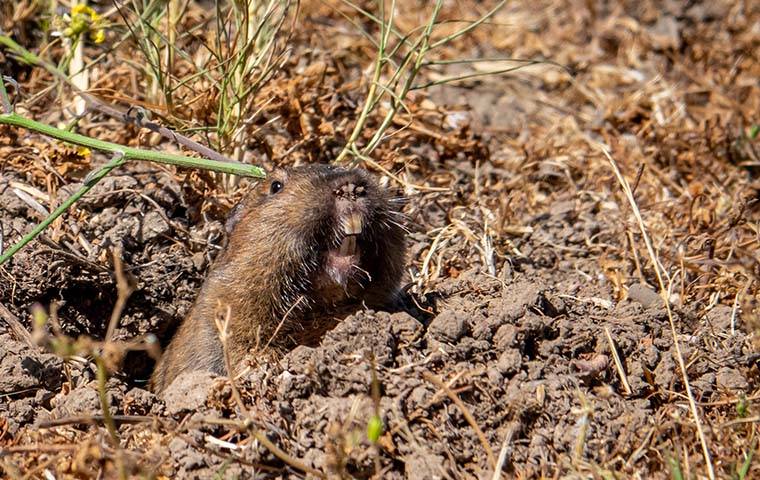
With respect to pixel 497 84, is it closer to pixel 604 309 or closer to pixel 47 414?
pixel 604 309

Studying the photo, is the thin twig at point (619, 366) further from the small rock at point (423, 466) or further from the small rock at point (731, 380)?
the small rock at point (423, 466)

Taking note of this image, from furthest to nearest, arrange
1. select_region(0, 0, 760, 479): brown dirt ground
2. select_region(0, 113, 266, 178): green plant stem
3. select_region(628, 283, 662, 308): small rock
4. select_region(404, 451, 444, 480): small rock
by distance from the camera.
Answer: select_region(628, 283, 662, 308): small rock < select_region(0, 113, 266, 178): green plant stem < select_region(0, 0, 760, 479): brown dirt ground < select_region(404, 451, 444, 480): small rock

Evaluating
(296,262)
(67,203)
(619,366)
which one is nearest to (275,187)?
(296,262)

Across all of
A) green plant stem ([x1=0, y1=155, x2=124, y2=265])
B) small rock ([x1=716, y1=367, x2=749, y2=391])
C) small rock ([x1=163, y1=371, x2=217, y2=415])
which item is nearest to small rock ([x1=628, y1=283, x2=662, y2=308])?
small rock ([x1=716, y1=367, x2=749, y2=391])

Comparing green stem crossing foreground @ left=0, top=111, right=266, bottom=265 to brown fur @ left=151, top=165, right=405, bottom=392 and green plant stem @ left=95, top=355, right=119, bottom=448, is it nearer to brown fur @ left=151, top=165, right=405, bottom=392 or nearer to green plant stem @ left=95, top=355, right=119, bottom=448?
brown fur @ left=151, top=165, right=405, bottom=392

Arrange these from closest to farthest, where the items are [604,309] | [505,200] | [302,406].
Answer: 1. [302,406]
2. [604,309]
3. [505,200]

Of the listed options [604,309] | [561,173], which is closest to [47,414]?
[604,309]
